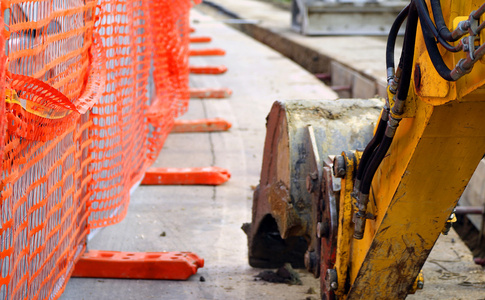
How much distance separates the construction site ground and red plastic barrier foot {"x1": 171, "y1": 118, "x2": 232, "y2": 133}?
96 millimetres

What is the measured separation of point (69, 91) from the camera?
278 centimetres

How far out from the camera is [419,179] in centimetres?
205

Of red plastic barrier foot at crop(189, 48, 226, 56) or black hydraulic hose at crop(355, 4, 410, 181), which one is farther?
red plastic barrier foot at crop(189, 48, 226, 56)

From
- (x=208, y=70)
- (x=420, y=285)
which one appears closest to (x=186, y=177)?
(x=420, y=285)

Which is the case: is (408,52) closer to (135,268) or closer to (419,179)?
(419,179)

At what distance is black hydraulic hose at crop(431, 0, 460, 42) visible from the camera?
162cm

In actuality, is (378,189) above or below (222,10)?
above

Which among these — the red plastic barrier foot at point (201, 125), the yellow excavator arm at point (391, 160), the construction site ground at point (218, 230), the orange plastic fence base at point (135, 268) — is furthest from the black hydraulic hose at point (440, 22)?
the red plastic barrier foot at point (201, 125)

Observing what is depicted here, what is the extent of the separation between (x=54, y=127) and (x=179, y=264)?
4.20 feet

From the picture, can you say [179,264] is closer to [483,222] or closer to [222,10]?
[483,222]

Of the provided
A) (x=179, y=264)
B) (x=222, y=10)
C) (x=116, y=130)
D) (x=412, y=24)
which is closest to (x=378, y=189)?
(x=412, y=24)

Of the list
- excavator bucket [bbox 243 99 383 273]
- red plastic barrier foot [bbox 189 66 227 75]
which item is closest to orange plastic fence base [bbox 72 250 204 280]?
excavator bucket [bbox 243 99 383 273]

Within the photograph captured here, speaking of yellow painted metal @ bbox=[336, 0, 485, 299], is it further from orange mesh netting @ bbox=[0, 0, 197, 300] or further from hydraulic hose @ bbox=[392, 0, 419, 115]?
orange mesh netting @ bbox=[0, 0, 197, 300]

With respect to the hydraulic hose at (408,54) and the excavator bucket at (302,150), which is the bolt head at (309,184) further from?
the hydraulic hose at (408,54)
